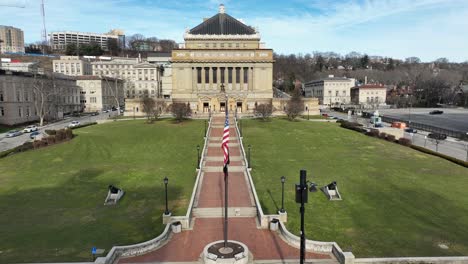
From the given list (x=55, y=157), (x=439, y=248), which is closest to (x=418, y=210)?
(x=439, y=248)

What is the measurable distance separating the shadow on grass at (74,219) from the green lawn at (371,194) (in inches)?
342

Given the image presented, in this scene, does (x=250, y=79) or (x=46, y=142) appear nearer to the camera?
(x=46, y=142)

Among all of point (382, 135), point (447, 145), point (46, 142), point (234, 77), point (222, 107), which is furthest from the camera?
Answer: point (234, 77)

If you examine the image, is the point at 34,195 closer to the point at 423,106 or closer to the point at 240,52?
the point at 240,52

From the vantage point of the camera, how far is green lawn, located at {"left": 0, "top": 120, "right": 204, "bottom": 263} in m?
19.5

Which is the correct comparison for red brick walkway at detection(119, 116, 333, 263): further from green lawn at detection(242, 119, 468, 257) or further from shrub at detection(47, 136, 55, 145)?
shrub at detection(47, 136, 55, 145)

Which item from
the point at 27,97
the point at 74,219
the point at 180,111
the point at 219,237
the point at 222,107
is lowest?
the point at 74,219

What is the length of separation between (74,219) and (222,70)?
6852cm

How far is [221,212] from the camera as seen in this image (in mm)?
23562

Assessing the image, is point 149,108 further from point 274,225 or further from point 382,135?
point 274,225

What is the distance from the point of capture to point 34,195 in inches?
1123

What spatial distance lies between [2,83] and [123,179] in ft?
190

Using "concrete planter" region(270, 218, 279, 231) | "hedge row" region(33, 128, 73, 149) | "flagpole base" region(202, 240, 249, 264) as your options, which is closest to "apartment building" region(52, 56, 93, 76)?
"hedge row" region(33, 128, 73, 149)

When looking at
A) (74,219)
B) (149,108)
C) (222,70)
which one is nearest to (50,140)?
(149,108)
